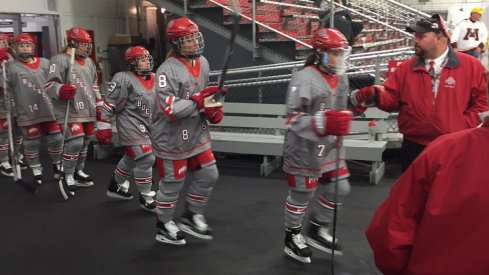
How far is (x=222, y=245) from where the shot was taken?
3695mm

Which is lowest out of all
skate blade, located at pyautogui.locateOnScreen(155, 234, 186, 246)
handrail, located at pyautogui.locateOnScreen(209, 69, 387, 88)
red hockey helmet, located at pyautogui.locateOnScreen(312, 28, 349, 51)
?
skate blade, located at pyautogui.locateOnScreen(155, 234, 186, 246)

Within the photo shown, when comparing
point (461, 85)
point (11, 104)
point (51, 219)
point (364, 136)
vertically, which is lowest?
point (51, 219)

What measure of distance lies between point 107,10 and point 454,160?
1052 cm

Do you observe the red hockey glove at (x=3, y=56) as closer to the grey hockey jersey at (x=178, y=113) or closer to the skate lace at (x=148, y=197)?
the skate lace at (x=148, y=197)

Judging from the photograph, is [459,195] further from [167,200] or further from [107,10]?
[107,10]

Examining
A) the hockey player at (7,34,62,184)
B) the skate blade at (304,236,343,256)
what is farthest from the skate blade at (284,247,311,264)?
the hockey player at (7,34,62,184)

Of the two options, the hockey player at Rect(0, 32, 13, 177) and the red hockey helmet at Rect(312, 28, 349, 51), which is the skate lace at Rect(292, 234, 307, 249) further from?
the hockey player at Rect(0, 32, 13, 177)

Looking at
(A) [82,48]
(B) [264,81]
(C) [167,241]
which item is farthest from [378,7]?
(C) [167,241]

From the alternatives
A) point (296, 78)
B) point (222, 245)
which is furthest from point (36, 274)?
point (296, 78)

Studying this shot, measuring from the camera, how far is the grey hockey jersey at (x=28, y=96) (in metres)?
5.28

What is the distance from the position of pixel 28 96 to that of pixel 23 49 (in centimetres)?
52

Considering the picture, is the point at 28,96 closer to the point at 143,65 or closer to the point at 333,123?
the point at 143,65

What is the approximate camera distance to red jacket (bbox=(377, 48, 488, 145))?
2.79 meters

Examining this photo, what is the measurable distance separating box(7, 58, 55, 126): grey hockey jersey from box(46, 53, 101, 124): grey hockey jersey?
332 millimetres
